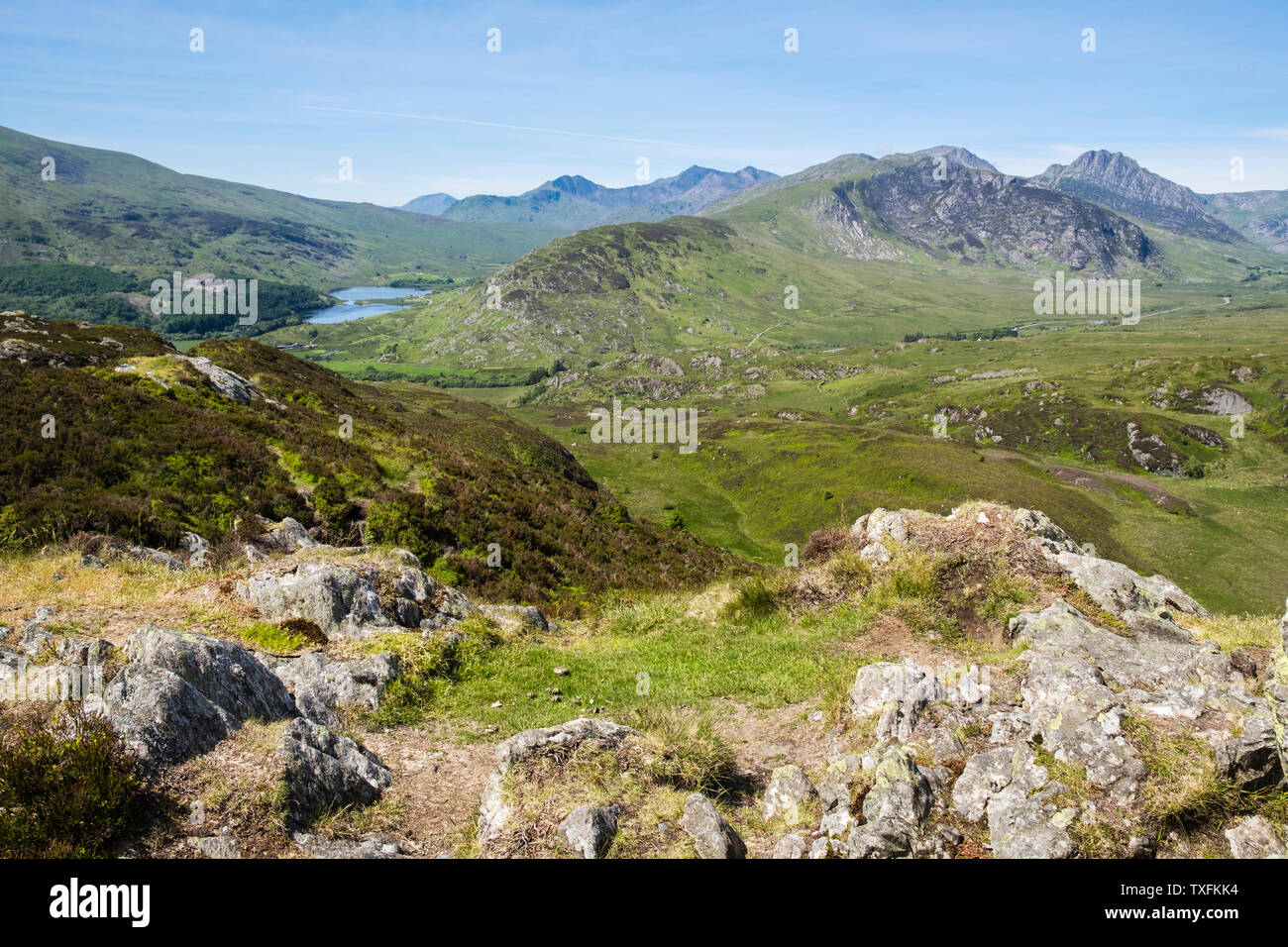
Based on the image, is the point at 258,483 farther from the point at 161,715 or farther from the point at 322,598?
the point at 161,715

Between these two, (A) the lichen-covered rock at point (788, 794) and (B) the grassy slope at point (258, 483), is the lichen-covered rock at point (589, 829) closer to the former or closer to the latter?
(A) the lichen-covered rock at point (788, 794)

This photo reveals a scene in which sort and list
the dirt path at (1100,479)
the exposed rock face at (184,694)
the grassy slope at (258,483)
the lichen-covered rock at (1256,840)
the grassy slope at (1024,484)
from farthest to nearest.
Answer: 1. the dirt path at (1100,479)
2. the grassy slope at (1024,484)
3. the grassy slope at (258,483)
4. the exposed rock face at (184,694)
5. the lichen-covered rock at (1256,840)

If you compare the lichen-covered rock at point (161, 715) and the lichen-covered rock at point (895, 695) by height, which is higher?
the lichen-covered rock at point (161, 715)

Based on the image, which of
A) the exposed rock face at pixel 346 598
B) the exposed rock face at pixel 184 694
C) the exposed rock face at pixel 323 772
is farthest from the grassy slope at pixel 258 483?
the exposed rock face at pixel 323 772

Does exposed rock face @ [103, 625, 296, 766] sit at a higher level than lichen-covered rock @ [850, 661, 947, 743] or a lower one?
higher

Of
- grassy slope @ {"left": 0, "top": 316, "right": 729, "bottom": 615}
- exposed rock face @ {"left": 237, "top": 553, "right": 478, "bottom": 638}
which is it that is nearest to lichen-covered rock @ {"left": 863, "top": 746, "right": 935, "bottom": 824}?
exposed rock face @ {"left": 237, "top": 553, "right": 478, "bottom": 638}

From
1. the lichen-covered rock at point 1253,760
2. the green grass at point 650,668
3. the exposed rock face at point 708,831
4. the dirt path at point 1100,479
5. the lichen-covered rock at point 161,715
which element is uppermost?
Result: the lichen-covered rock at point 161,715

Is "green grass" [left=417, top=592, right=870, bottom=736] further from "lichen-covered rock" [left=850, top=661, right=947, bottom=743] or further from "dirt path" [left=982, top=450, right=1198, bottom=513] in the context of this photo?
"dirt path" [left=982, top=450, right=1198, bottom=513]

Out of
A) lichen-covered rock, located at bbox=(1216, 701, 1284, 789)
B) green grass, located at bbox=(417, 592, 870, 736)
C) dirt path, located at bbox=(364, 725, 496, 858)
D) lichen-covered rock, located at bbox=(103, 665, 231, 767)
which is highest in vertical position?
lichen-covered rock, located at bbox=(103, 665, 231, 767)
